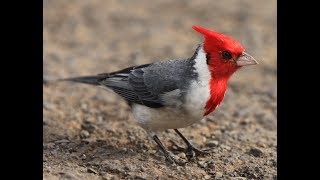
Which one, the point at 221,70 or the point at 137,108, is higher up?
the point at 221,70

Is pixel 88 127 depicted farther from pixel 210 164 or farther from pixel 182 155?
pixel 210 164

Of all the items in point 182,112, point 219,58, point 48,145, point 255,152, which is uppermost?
point 219,58

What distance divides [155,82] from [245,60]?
888mm

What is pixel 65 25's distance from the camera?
9164mm

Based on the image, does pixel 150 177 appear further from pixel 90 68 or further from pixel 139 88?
pixel 90 68

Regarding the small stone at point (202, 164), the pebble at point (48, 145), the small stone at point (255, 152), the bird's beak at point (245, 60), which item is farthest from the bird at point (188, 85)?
the pebble at point (48, 145)

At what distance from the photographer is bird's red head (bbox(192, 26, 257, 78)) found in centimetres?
509

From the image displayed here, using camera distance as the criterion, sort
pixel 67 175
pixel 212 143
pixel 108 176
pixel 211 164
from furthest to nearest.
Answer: pixel 212 143 → pixel 211 164 → pixel 108 176 → pixel 67 175

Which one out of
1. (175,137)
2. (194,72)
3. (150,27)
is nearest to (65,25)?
(150,27)

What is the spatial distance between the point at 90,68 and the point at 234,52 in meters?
3.24

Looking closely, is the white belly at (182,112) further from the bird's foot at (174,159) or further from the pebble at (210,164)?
the pebble at (210,164)

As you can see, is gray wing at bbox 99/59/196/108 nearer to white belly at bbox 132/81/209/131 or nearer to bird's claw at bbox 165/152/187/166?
white belly at bbox 132/81/209/131

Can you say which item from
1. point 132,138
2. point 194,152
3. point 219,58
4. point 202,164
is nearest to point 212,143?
point 194,152

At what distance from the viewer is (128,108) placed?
6.80m
